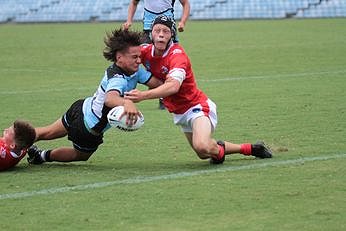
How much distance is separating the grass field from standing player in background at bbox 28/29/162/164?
14 cm

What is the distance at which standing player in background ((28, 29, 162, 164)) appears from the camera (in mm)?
8492

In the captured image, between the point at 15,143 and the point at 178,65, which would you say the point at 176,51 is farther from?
the point at 15,143

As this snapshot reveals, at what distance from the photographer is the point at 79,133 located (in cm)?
873

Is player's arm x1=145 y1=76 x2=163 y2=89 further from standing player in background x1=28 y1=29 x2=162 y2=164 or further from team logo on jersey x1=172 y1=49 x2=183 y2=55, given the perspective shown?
team logo on jersey x1=172 y1=49 x2=183 y2=55

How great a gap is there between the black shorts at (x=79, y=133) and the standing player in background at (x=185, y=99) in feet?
2.30

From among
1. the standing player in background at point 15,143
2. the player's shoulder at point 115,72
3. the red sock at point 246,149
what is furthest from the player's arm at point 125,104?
the red sock at point 246,149

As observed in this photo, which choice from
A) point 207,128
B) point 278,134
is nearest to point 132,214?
point 207,128

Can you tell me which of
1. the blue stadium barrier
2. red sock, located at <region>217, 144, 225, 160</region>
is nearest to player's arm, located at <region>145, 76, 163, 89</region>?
red sock, located at <region>217, 144, 225, 160</region>

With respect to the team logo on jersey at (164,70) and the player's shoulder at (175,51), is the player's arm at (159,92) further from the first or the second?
the player's shoulder at (175,51)

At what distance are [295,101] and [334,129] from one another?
2669mm

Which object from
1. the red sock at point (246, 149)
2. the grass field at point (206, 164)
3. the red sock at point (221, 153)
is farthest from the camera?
the red sock at point (246, 149)

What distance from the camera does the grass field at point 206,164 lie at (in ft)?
21.8

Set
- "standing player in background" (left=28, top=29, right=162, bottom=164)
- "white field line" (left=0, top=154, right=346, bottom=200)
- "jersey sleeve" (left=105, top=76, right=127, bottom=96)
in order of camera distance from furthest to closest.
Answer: "standing player in background" (left=28, top=29, right=162, bottom=164), "jersey sleeve" (left=105, top=76, right=127, bottom=96), "white field line" (left=0, top=154, right=346, bottom=200)

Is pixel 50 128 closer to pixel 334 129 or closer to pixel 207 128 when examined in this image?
pixel 207 128
